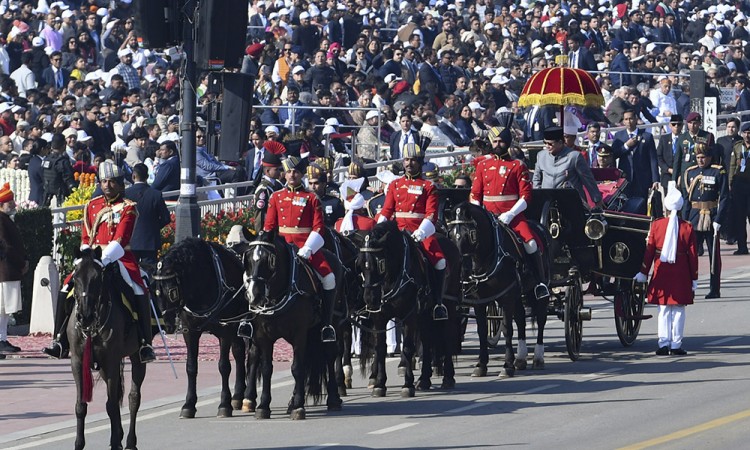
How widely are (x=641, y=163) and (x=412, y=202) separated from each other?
12082 mm

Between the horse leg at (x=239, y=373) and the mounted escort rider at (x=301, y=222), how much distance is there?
860 mm

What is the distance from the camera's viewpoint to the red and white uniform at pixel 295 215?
653 inches

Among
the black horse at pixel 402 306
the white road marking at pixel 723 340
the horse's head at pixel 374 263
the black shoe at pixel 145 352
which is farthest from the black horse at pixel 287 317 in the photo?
Answer: the white road marking at pixel 723 340

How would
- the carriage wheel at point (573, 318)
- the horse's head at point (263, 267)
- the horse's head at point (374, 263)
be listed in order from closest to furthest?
1. the horse's head at point (263, 267)
2. the horse's head at point (374, 263)
3. the carriage wheel at point (573, 318)

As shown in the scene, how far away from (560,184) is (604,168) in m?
1.93

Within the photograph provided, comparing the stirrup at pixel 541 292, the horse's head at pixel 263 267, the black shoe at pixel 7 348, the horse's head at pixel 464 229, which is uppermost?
the horse's head at pixel 464 229

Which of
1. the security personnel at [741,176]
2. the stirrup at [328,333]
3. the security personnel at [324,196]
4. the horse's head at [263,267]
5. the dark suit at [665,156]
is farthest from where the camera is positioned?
the dark suit at [665,156]

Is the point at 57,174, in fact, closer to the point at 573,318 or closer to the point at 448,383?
the point at 573,318

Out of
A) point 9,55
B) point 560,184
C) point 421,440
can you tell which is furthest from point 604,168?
point 9,55

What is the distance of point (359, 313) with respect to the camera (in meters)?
17.2

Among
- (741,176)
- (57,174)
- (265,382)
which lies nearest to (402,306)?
(265,382)

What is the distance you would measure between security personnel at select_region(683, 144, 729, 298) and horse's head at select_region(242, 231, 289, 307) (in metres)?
10.9

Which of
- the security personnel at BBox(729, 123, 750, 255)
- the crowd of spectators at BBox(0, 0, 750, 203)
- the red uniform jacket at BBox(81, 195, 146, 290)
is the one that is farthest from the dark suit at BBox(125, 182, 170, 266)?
the security personnel at BBox(729, 123, 750, 255)

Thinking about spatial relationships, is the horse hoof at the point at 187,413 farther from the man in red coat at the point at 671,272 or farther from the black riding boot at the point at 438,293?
the man in red coat at the point at 671,272
